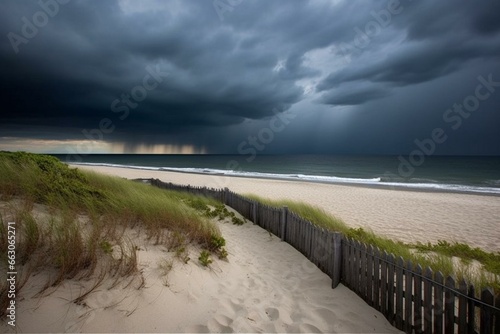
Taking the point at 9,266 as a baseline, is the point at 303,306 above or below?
below

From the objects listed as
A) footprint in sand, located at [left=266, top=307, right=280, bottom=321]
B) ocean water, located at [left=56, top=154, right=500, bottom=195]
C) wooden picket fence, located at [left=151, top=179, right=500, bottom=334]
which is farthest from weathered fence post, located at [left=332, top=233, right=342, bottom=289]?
ocean water, located at [left=56, top=154, right=500, bottom=195]

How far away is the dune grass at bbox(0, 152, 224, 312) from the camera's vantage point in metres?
3.34

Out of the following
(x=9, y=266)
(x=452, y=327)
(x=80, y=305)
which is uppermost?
(x=9, y=266)

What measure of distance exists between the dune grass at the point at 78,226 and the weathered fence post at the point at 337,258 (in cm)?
245

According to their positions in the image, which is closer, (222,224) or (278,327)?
(278,327)

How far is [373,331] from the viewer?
11.3 feet

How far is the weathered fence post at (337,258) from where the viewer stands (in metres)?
4.61

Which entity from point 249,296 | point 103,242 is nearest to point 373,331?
point 249,296

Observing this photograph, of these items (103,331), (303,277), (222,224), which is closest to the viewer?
(103,331)

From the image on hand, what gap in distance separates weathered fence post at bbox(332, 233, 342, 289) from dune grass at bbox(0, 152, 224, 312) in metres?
2.45

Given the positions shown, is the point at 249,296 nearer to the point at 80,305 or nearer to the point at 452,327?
the point at 80,305

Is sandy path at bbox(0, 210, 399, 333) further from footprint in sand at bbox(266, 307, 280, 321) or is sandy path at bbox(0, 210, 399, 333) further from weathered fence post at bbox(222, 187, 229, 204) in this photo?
weathered fence post at bbox(222, 187, 229, 204)

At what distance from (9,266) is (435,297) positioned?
5.55 meters

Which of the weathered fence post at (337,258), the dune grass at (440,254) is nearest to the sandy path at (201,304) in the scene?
the weathered fence post at (337,258)
